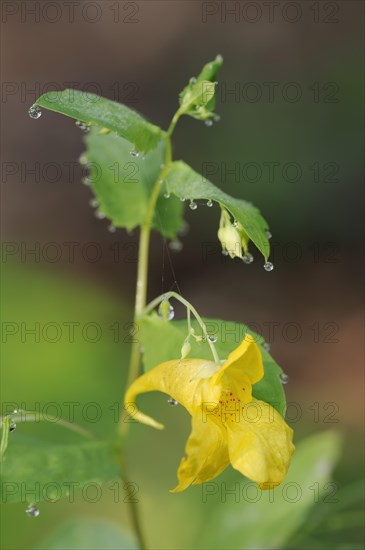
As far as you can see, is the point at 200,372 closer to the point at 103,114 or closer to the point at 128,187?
the point at 103,114

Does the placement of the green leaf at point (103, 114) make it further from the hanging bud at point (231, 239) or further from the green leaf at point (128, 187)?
the green leaf at point (128, 187)

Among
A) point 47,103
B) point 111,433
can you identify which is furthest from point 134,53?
point 47,103

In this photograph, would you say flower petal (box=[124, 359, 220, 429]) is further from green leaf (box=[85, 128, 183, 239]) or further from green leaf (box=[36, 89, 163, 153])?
green leaf (box=[85, 128, 183, 239])

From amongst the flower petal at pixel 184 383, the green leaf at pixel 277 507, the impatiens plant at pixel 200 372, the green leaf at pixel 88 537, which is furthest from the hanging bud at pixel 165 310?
the green leaf at pixel 88 537

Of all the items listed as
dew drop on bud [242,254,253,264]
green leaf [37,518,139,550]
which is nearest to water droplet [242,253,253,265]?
dew drop on bud [242,254,253,264]

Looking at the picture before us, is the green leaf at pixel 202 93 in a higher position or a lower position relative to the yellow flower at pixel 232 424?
higher

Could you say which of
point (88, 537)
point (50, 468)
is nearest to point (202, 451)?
point (50, 468)

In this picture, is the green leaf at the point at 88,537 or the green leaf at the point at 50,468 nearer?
the green leaf at the point at 50,468

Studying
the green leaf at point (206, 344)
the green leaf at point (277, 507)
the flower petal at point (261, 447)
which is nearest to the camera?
the flower petal at point (261, 447)

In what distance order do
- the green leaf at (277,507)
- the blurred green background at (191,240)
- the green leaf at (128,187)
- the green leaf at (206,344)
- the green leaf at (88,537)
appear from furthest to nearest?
1. the blurred green background at (191,240)
2. the green leaf at (88,537)
3. the green leaf at (277,507)
4. the green leaf at (128,187)
5. the green leaf at (206,344)
